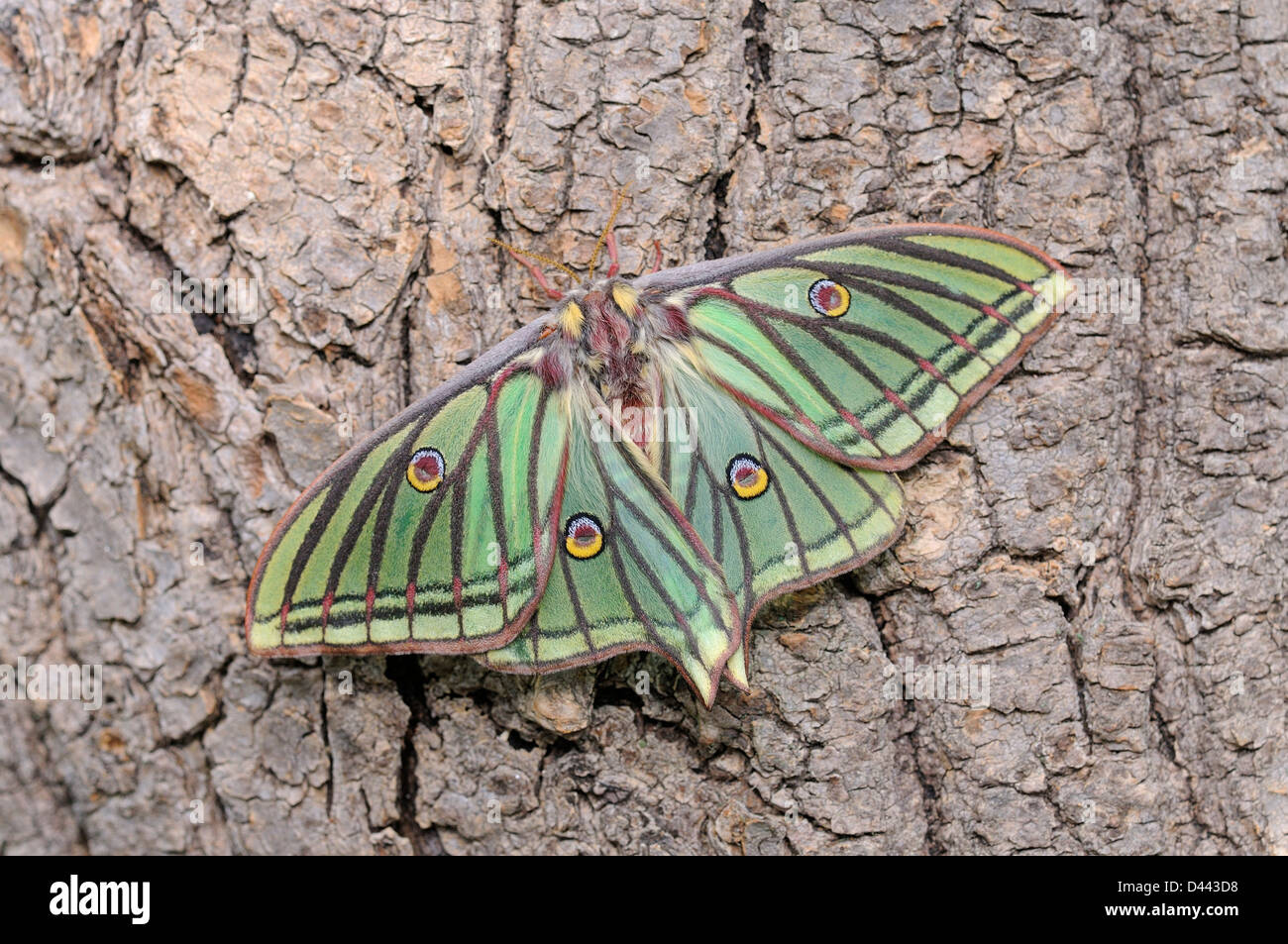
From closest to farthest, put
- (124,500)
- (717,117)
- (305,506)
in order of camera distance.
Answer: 1. (305,506)
2. (717,117)
3. (124,500)

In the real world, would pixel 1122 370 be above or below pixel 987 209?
below

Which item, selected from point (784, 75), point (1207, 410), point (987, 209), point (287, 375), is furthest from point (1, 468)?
point (1207, 410)

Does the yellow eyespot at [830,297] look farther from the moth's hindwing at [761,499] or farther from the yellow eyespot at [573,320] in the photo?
the yellow eyespot at [573,320]

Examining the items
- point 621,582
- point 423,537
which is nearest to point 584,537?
point 621,582

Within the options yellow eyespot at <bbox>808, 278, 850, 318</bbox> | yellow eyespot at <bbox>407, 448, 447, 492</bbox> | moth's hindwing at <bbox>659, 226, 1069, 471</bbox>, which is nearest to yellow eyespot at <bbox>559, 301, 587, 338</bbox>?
moth's hindwing at <bbox>659, 226, 1069, 471</bbox>

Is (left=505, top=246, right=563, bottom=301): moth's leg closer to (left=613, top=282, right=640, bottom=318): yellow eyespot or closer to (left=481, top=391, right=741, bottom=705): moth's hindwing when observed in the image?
(left=613, top=282, right=640, bottom=318): yellow eyespot
